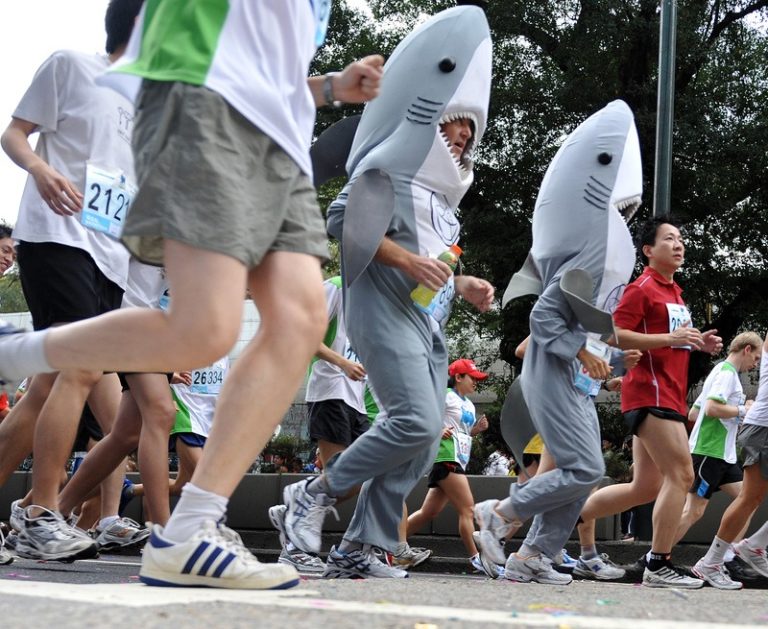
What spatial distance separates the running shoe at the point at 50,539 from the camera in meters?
4.56

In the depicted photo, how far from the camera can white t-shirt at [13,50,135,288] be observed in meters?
4.76

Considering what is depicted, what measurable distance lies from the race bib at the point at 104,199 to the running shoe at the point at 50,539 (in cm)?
112

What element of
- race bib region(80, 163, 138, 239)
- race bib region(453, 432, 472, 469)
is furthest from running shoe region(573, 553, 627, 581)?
race bib region(80, 163, 138, 239)

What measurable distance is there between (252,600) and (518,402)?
4302 mm

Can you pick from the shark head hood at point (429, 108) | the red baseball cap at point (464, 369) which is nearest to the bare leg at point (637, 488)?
the shark head hood at point (429, 108)

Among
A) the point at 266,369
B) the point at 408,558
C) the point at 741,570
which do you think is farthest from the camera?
the point at 741,570

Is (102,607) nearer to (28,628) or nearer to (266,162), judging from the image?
(28,628)

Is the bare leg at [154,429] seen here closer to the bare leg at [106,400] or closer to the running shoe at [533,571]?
the bare leg at [106,400]

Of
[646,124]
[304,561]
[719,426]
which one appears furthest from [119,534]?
[646,124]

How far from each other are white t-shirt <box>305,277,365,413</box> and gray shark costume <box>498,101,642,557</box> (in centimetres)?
132

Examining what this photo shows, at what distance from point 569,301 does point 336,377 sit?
1.99m

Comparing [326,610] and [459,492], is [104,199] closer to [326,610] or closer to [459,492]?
[326,610]

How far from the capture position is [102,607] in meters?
2.16

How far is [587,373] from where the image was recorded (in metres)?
5.78
